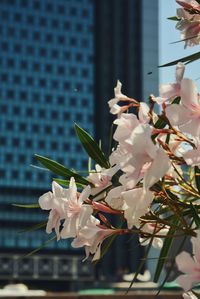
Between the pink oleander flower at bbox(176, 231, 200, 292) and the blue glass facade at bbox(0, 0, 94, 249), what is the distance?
5103 centimetres

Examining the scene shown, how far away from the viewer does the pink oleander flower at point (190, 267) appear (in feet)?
2.84

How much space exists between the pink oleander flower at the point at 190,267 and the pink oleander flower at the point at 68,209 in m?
0.20

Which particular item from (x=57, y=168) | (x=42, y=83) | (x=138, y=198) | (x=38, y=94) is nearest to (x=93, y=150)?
(x=57, y=168)

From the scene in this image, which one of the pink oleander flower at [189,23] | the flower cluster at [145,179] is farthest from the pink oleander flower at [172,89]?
the pink oleander flower at [189,23]

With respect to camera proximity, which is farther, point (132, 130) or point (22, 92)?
point (22, 92)

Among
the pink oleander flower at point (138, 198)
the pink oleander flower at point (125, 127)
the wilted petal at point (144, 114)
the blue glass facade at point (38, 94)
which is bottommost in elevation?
the blue glass facade at point (38, 94)

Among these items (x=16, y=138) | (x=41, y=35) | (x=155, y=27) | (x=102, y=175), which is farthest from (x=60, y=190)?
(x=155, y=27)

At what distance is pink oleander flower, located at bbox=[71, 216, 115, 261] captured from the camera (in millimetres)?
1050

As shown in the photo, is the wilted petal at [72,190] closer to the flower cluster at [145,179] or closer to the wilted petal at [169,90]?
the flower cluster at [145,179]

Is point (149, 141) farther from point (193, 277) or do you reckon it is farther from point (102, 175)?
point (102, 175)

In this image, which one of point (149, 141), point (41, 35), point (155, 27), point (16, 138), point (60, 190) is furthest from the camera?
point (155, 27)

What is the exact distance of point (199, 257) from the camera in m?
0.87

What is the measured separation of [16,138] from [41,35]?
9.62 m

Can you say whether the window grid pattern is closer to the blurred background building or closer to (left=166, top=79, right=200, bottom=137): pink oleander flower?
the blurred background building
